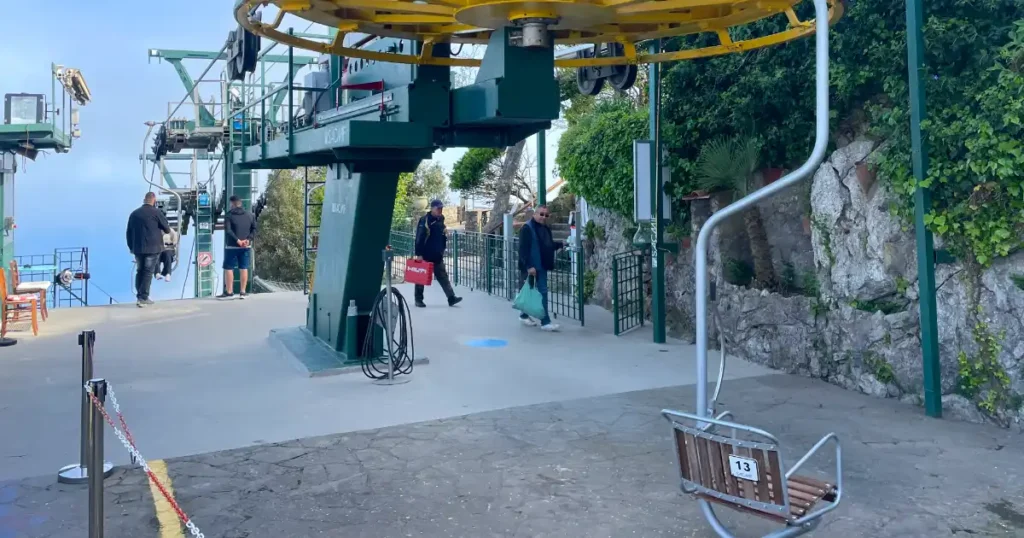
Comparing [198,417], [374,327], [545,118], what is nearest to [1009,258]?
[545,118]

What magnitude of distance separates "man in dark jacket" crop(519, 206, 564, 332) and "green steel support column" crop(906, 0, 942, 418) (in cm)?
489

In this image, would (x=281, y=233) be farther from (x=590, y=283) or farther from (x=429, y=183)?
(x=590, y=283)

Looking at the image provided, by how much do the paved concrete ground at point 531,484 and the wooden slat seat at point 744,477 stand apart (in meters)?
0.67

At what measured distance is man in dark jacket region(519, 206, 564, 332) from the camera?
10836 mm

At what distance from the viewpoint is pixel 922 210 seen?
22.0 ft

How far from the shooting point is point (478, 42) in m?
7.08

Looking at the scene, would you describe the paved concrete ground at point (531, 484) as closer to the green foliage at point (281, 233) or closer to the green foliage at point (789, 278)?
the green foliage at point (789, 278)

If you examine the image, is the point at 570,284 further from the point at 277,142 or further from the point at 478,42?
the point at 478,42

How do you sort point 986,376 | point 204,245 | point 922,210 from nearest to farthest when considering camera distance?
point 986,376 → point 922,210 → point 204,245

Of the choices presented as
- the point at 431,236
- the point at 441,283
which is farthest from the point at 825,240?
the point at 441,283

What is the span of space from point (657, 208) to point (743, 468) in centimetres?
628

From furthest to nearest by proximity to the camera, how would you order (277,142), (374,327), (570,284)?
(570,284), (277,142), (374,327)

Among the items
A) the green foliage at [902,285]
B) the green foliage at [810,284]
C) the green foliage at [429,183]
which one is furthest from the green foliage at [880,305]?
the green foliage at [429,183]

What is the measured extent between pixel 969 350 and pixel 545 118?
12.2 ft
